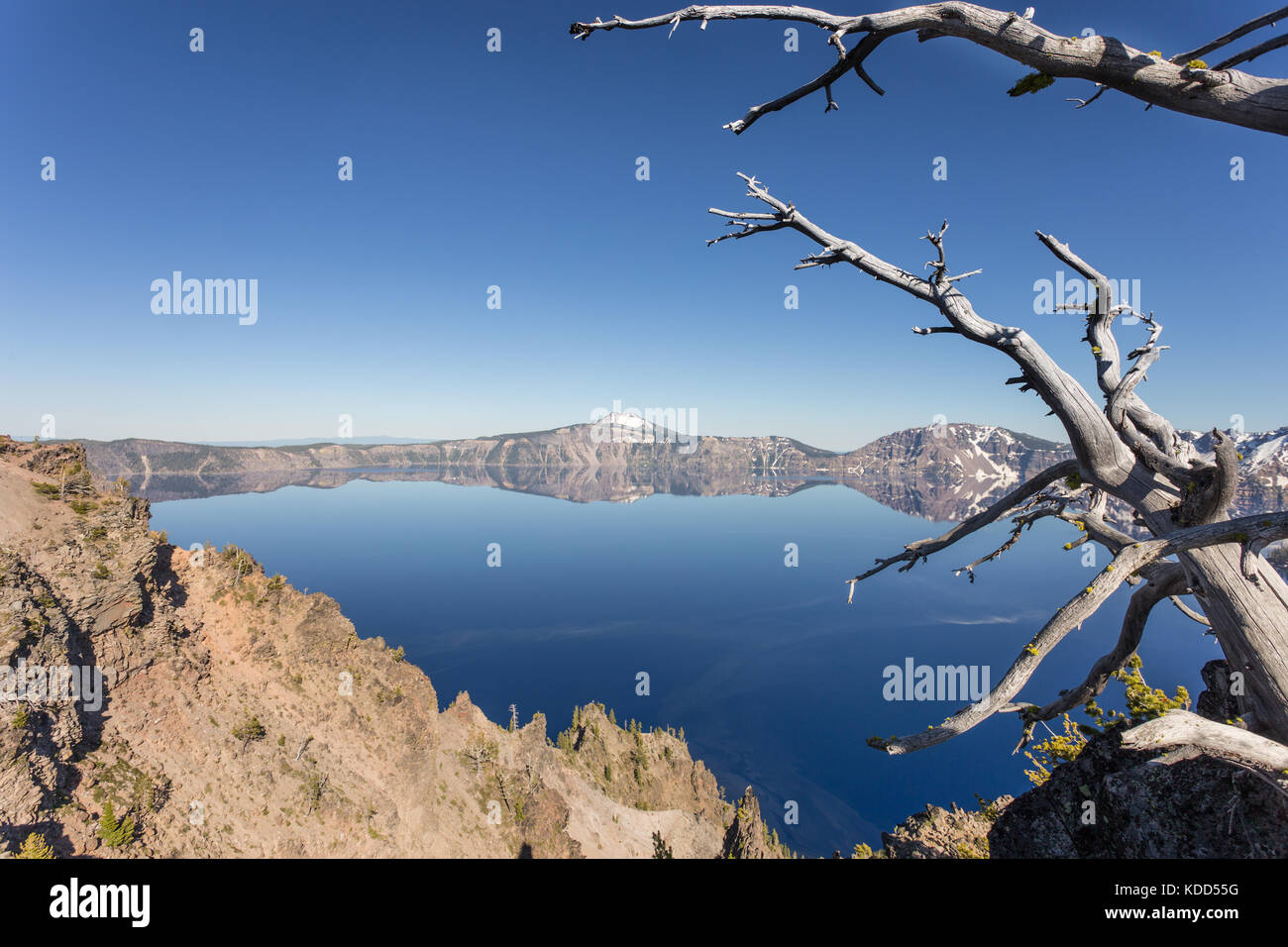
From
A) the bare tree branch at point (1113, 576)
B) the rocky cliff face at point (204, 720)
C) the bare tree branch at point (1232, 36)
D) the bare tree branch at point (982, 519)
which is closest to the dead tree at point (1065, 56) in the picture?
the bare tree branch at point (1232, 36)

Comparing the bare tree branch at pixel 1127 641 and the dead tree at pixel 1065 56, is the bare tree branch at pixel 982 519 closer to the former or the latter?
the bare tree branch at pixel 1127 641

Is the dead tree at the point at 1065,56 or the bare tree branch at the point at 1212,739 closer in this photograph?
the dead tree at the point at 1065,56

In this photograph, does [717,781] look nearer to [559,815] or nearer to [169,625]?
[559,815]

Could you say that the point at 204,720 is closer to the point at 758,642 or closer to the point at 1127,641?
the point at 1127,641

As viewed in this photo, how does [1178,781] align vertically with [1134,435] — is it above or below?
below

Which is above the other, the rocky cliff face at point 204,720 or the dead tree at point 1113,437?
the dead tree at point 1113,437
